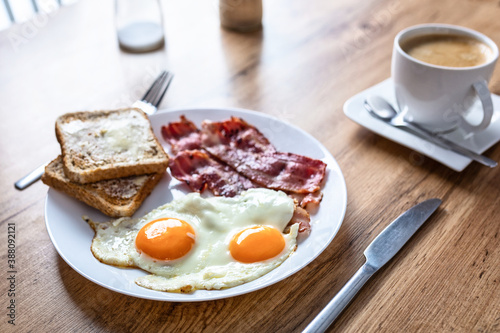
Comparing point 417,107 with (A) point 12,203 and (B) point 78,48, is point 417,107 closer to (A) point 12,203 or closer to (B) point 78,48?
(A) point 12,203

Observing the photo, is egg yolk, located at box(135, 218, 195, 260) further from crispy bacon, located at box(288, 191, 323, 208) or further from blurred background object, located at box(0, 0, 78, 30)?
blurred background object, located at box(0, 0, 78, 30)

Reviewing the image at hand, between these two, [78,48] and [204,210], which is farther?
[78,48]

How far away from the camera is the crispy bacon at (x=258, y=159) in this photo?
154 centimetres

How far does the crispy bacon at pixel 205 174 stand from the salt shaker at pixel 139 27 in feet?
3.24

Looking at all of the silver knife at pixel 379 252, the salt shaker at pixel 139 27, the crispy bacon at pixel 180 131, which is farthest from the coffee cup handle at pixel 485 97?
the salt shaker at pixel 139 27

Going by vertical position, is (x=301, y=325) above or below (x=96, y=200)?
below

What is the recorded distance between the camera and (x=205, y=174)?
62.6 inches

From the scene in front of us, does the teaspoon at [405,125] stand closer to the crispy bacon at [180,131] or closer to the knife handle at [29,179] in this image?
the crispy bacon at [180,131]

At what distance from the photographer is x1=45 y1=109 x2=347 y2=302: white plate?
3.84 feet

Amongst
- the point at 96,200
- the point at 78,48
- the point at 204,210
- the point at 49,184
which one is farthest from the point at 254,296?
the point at 78,48

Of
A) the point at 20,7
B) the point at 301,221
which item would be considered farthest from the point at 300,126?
the point at 20,7

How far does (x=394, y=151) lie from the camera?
178 centimetres

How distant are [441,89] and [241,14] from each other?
1285 mm

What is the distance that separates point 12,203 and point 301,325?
3.52ft
